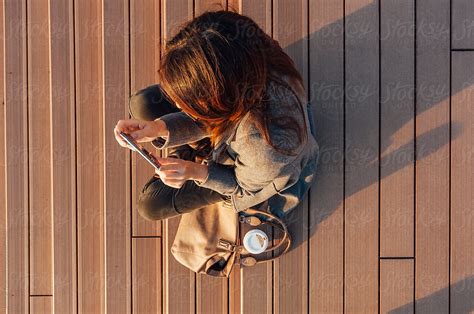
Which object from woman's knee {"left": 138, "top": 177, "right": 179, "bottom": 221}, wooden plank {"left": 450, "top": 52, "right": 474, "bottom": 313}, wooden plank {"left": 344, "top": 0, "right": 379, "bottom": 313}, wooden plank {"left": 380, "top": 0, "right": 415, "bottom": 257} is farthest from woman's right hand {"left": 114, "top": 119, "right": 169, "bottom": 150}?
wooden plank {"left": 450, "top": 52, "right": 474, "bottom": 313}

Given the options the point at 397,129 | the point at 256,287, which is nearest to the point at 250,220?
the point at 256,287

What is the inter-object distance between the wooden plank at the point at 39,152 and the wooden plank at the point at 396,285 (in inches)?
49.8

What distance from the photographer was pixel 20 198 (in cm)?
174

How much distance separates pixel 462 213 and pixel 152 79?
1255 millimetres

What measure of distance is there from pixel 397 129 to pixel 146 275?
1084mm

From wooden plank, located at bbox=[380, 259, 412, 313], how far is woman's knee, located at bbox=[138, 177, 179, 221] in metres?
0.81

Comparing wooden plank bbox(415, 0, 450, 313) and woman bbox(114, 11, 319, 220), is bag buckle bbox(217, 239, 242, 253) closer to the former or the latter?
woman bbox(114, 11, 319, 220)

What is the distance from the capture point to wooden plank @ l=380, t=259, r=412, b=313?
5.53 feet

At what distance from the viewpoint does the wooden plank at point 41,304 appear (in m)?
1.75

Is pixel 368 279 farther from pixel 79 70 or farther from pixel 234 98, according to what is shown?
pixel 79 70

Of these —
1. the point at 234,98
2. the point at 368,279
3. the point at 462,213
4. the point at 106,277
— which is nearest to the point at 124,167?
the point at 106,277

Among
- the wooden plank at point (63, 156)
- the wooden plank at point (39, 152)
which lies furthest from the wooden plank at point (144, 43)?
the wooden plank at point (39, 152)

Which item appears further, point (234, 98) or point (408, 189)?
point (408, 189)

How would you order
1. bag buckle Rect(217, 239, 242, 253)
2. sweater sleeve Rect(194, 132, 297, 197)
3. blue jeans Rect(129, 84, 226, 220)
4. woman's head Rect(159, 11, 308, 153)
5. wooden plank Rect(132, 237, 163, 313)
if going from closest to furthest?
1. woman's head Rect(159, 11, 308, 153)
2. sweater sleeve Rect(194, 132, 297, 197)
3. blue jeans Rect(129, 84, 226, 220)
4. bag buckle Rect(217, 239, 242, 253)
5. wooden plank Rect(132, 237, 163, 313)
